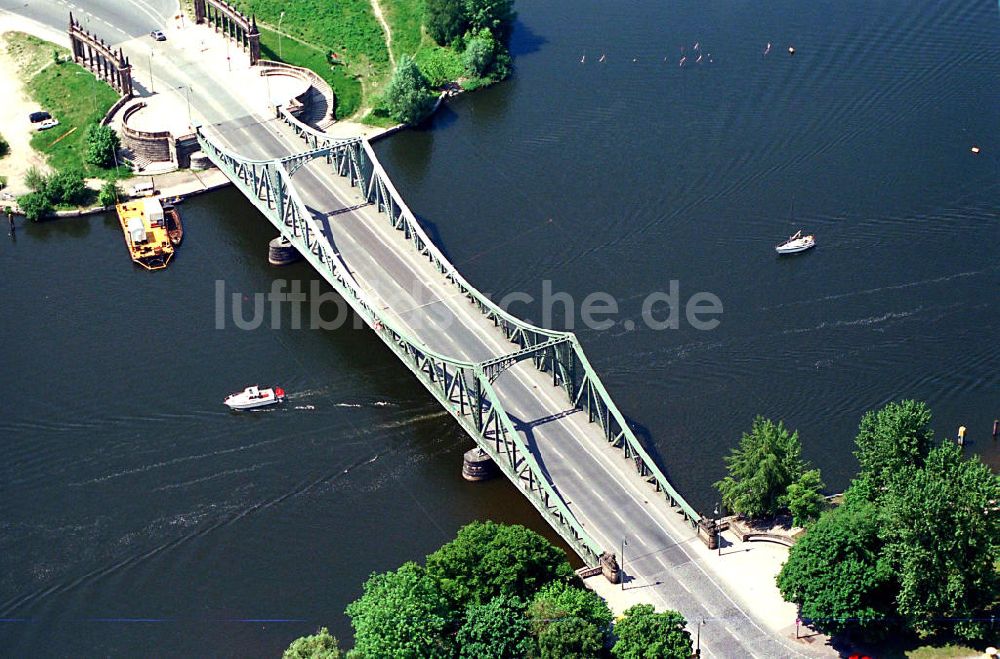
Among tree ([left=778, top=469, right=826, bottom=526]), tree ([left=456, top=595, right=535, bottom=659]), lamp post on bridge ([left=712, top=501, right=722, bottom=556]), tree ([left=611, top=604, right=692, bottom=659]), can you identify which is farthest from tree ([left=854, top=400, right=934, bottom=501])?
tree ([left=456, top=595, right=535, bottom=659])

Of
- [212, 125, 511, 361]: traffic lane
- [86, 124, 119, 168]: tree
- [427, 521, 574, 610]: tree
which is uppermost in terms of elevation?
[86, 124, 119, 168]: tree

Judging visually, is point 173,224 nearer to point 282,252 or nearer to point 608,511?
point 282,252

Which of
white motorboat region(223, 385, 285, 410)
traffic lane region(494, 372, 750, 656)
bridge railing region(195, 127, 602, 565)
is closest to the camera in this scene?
traffic lane region(494, 372, 750, 656)

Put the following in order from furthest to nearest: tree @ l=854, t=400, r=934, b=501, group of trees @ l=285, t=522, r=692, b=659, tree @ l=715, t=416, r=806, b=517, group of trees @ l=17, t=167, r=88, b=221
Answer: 1. group of trees @ l=17, t=167, r=88, b=221
2. tree @ l=715, t=416, r=806, b=517
3. tree @ l=854, t=400, r=934, b=501
4. group of trees @ l=285, t=522, r=692, b=659

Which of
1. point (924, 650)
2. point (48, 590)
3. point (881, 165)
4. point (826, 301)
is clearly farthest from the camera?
point (881, 165)

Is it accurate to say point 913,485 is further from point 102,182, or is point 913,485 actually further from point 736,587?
point 102,182

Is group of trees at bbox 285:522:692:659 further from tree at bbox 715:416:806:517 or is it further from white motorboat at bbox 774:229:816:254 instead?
white motorboat at bbox 774:229:816:254

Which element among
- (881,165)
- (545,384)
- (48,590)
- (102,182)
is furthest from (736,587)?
(102,182)
